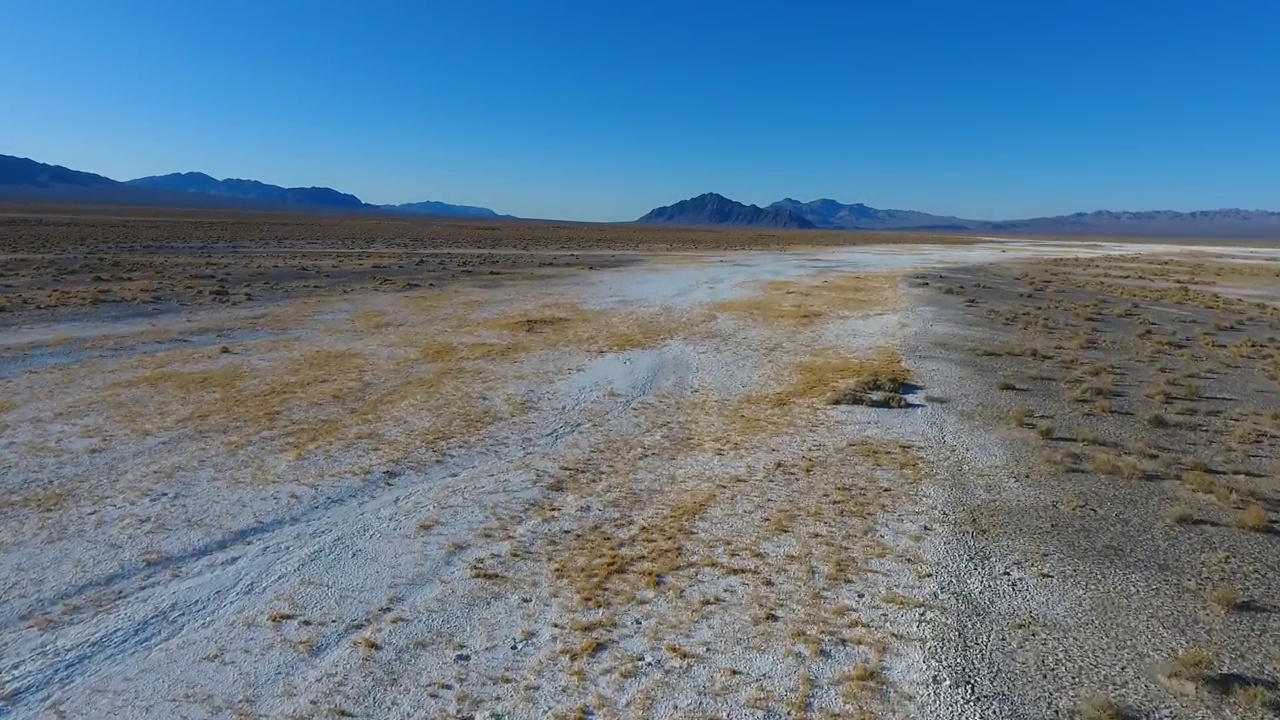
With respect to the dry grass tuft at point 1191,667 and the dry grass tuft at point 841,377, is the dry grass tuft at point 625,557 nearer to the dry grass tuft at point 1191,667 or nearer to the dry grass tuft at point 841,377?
the dry grass tuft at point 1191,667

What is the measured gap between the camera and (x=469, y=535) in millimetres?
8344

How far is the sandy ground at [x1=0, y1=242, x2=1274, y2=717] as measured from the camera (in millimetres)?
5684

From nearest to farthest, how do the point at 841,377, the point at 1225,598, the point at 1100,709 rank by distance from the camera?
the point at 1100,709, the point at 1225,598, the point at 841,377

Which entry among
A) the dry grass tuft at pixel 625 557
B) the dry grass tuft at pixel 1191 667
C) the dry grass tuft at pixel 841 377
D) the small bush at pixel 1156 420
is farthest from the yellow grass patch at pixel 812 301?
the dry grass tuft at pixel 1191 667

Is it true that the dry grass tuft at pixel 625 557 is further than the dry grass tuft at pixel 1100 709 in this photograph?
Yes

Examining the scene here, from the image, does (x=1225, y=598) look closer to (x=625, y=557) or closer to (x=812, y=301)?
(x=625, y=557)

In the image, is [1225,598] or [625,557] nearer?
[1225,598]

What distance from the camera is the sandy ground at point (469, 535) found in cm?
568

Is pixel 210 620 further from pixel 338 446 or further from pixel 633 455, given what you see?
pixel 633 455

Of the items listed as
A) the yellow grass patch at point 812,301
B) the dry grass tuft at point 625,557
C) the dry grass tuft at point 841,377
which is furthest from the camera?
the yellow grass patch at point 812,301

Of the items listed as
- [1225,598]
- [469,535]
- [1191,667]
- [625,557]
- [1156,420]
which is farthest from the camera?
[1156,420]

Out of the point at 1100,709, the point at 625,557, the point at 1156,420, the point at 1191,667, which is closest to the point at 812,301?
the point at 1156,420

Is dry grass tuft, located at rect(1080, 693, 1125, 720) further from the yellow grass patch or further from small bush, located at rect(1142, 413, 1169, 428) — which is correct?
the yellow grass patch

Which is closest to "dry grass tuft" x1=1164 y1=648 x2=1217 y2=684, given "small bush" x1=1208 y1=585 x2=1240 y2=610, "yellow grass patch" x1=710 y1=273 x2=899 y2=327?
"small bush" x1=1208 y1=585 x2=1240 y2=610
